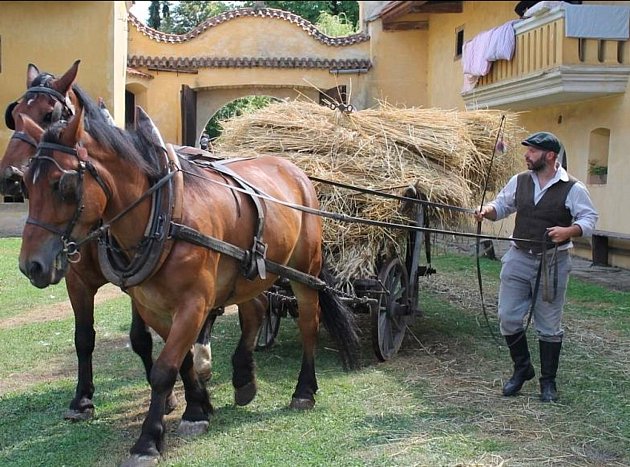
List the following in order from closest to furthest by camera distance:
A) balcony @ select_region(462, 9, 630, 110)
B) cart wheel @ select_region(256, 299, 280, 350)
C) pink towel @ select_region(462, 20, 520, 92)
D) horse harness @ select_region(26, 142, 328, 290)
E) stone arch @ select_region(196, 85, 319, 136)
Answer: horse harness @ select_region(26, 142, 328, 290) → cart wheel @ select_region(256, 299, 280, 350) → balcony @ select_region(462, 9, 630, 110) → pink towel @ select_region(462, 20, 520, 92) → stone arch @ select_region(196, 85, 319, 136)

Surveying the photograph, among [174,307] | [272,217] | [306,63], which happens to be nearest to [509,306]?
A: [272,217]

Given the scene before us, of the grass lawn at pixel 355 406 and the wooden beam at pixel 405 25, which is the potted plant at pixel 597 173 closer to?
the grass lawn at pixel 355 406

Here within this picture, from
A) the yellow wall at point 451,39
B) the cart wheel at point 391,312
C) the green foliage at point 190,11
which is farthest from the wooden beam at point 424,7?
the green foliage at point 190,11

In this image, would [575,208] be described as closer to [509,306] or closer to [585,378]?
[509,306]

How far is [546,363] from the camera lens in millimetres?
4707

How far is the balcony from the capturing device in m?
11.2

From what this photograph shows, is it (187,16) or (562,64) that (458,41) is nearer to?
(562,64)

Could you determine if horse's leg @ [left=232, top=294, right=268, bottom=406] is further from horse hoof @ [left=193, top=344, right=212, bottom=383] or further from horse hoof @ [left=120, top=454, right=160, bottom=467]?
horse hoof @ [left=120, top=454, right=160, bottom=467]

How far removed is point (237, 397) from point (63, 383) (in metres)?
1.30

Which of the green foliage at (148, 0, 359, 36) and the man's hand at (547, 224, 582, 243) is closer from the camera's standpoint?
the man's hand at (547, 224, 582, 243)

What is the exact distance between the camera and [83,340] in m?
4.44

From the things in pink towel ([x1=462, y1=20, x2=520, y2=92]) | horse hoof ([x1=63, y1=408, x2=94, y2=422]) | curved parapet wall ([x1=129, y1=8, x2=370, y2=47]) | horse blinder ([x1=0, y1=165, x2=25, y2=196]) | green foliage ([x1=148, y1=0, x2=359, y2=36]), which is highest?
green foliage ([x1=148, y1=0, x2=359, y2=36])

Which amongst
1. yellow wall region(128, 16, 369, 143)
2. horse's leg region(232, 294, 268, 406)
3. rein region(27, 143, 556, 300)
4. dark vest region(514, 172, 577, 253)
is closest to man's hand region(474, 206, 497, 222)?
dark vest region(514, 172, 577, 253)

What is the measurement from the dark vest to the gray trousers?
0.09 metres
